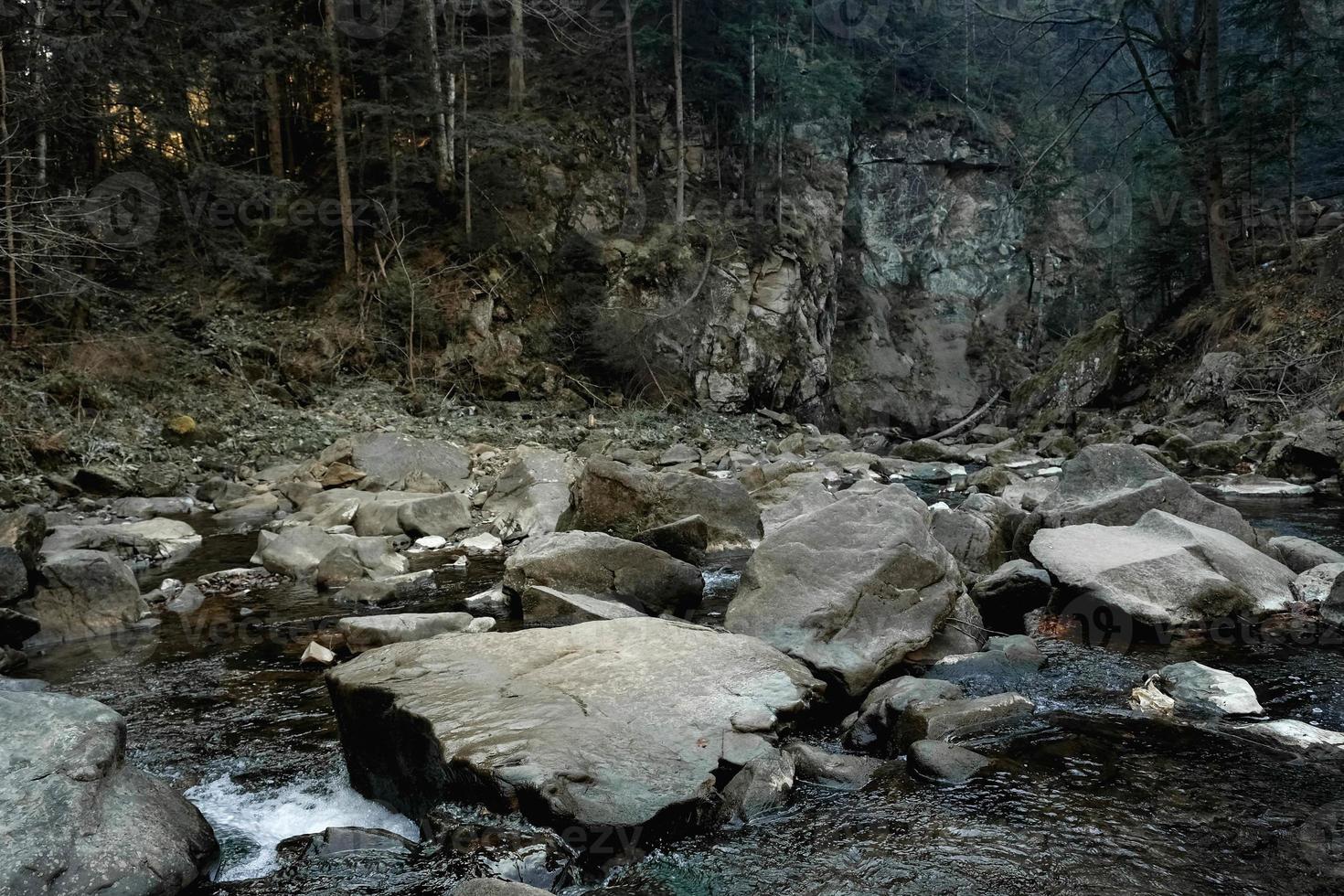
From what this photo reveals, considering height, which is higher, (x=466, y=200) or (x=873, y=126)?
(x=873, y=126)

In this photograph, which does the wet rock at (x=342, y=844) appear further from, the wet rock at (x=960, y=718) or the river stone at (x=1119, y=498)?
the river stone at (x=1119, y=498)

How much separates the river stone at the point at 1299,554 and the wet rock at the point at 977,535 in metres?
1.74

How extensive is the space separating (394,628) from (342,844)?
2.33 metres

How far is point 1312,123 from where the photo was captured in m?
16.3

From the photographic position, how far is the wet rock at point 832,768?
3.20 m

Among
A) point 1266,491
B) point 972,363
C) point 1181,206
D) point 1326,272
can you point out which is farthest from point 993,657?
point 972,363

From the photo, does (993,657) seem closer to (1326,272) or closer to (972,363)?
(1326,272)

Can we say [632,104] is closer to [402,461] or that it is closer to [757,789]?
[402,461]

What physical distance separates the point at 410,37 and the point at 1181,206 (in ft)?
61.1

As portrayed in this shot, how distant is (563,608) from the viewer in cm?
535

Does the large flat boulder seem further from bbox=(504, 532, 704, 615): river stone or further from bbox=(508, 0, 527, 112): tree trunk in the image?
bbox=(508, 0, 527, 112): tree trunk

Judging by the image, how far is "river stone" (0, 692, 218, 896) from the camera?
2.44 m

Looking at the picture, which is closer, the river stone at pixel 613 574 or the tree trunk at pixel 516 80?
the river stone at pixel 613 574

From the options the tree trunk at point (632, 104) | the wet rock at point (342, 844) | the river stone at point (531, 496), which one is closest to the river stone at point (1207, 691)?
the wet rock at point (342, 844)
